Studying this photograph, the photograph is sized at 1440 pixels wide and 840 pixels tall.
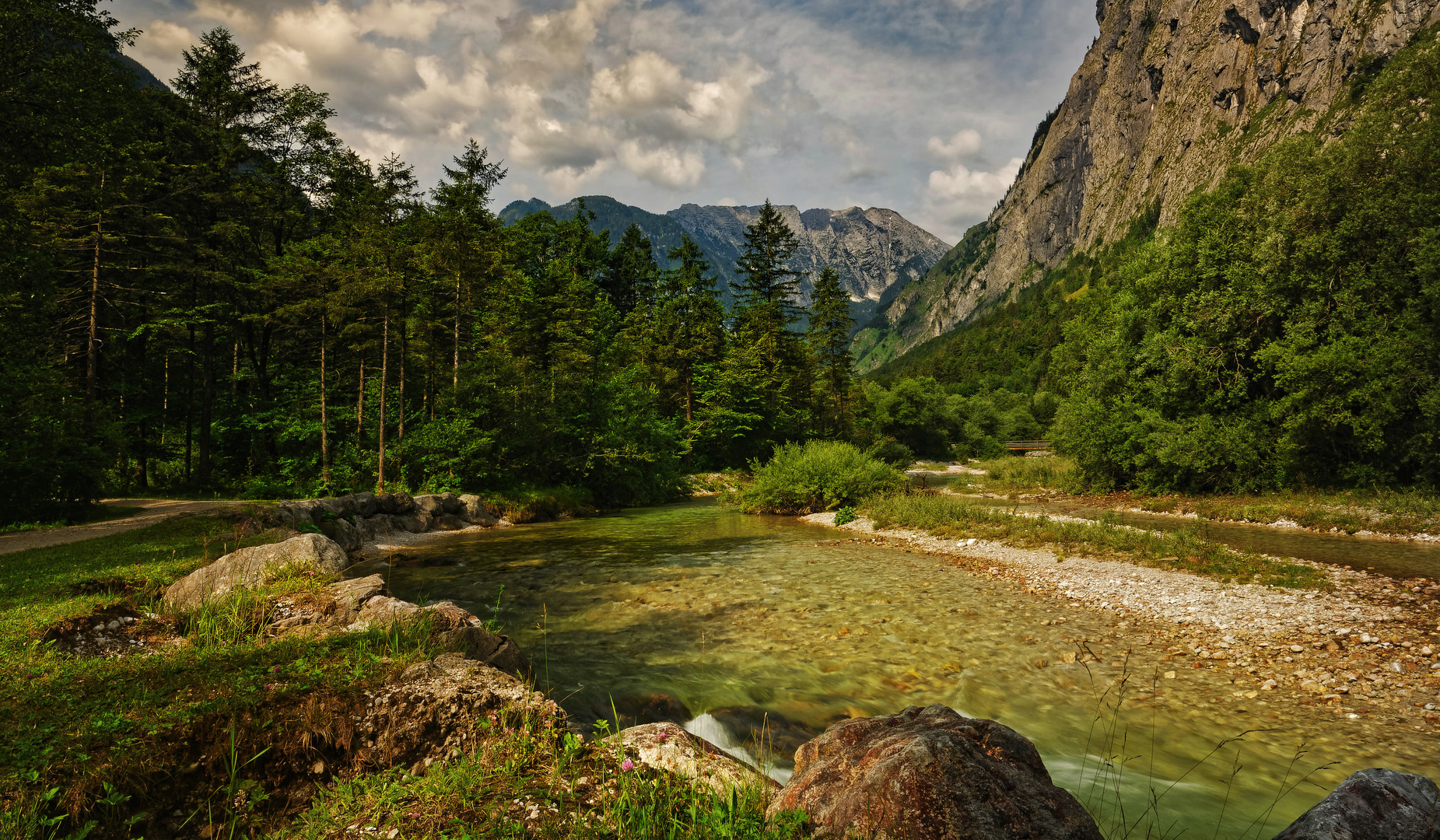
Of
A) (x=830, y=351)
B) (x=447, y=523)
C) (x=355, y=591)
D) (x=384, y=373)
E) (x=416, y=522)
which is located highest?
(x=830, y=351)

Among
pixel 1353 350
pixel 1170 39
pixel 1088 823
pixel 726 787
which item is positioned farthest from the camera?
pixel 1170 39

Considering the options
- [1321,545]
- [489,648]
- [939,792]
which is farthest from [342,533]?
[1321,545]

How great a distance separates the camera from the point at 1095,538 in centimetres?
1538

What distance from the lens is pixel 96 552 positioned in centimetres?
1038

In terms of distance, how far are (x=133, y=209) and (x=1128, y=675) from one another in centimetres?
3289

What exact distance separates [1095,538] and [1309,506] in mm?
11893

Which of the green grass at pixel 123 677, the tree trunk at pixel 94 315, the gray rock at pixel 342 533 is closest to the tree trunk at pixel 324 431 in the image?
the tree trunk at pixel 94 315

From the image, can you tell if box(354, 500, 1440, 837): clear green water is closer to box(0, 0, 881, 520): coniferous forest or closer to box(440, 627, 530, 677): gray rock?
box(440, 627, 530, 677): gray rock

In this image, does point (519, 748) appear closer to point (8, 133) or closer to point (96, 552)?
point (96, 552)

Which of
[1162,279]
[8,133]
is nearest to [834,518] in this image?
[1162,279]

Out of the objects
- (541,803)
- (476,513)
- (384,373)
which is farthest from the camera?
(384,373)

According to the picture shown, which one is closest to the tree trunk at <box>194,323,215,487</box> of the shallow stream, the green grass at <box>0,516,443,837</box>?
the green grass at <box>0,516,443,837</box>

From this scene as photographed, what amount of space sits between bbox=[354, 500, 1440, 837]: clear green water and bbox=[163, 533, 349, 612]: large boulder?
6.02 feet

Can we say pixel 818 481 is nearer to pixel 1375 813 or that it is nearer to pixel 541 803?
pixel 1375 813
